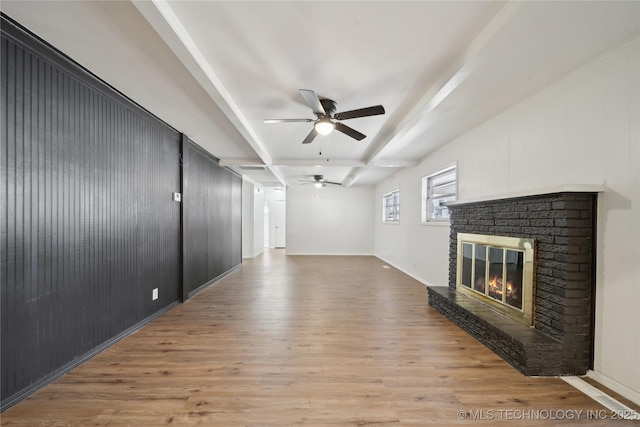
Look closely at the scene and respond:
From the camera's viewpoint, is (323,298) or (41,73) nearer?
(41,73)

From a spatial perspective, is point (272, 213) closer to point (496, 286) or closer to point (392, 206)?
point (392, 206)

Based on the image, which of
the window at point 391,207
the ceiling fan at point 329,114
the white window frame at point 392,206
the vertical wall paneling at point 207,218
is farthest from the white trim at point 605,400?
the window at point 391,207

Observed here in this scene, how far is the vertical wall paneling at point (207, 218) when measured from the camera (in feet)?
13.4

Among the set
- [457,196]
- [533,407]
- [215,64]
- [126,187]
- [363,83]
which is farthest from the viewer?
[457,196]

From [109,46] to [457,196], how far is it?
171 inches

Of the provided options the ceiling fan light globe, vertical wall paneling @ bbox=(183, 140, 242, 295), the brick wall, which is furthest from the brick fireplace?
vertical wall paneling @ bbox=(183, 140, 242, 295)

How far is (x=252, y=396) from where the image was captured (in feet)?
5.95

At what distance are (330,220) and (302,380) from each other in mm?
7357

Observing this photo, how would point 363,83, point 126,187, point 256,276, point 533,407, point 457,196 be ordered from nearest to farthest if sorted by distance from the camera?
point 533,407 → point 363,83 → point 126,187 → point 457,196 → point 256,276

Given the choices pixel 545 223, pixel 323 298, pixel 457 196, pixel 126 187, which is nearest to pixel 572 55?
pixel 545 223

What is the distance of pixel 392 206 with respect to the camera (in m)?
7.71

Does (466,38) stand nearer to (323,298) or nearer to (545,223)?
(545,223)

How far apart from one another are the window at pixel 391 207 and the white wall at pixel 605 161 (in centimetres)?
432

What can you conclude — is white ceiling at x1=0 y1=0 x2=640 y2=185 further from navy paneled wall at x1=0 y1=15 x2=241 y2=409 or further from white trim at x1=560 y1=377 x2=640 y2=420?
white trim at x1=560 y1=377 x2=640 y2=420
